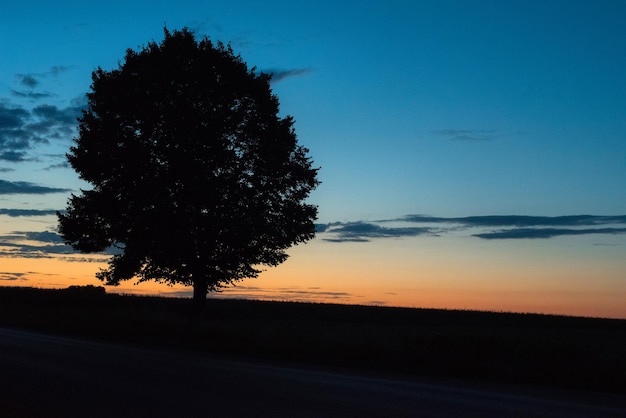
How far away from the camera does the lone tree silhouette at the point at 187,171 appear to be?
27641 millimetres

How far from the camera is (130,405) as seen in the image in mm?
9695

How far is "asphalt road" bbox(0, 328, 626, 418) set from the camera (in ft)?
30.9

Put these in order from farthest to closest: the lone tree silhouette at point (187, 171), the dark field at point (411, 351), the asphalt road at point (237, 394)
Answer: the lone tree silhouette at point (187, 171) < the dark field at point (411, 351) < the asphalt road at point (237, 394)

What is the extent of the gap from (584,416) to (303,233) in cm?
2038

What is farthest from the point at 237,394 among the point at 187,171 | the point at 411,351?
the point at 187,171

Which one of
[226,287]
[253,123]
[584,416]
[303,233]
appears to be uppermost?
[253,123]

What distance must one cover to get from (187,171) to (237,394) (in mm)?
17519

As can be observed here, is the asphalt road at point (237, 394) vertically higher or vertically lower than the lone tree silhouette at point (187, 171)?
lower

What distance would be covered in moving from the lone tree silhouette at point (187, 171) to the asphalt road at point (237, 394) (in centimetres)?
1180

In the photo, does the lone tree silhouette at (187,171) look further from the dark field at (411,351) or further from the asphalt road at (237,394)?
the asphalt road at (237,394)

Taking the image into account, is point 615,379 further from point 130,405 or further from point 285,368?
point 130,405

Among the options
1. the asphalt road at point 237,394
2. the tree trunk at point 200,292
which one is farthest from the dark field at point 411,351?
the asphalt road at point 237,394

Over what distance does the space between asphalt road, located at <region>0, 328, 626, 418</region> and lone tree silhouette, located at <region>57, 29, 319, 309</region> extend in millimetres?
11802

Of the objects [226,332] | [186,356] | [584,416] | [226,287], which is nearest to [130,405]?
[584,416]
